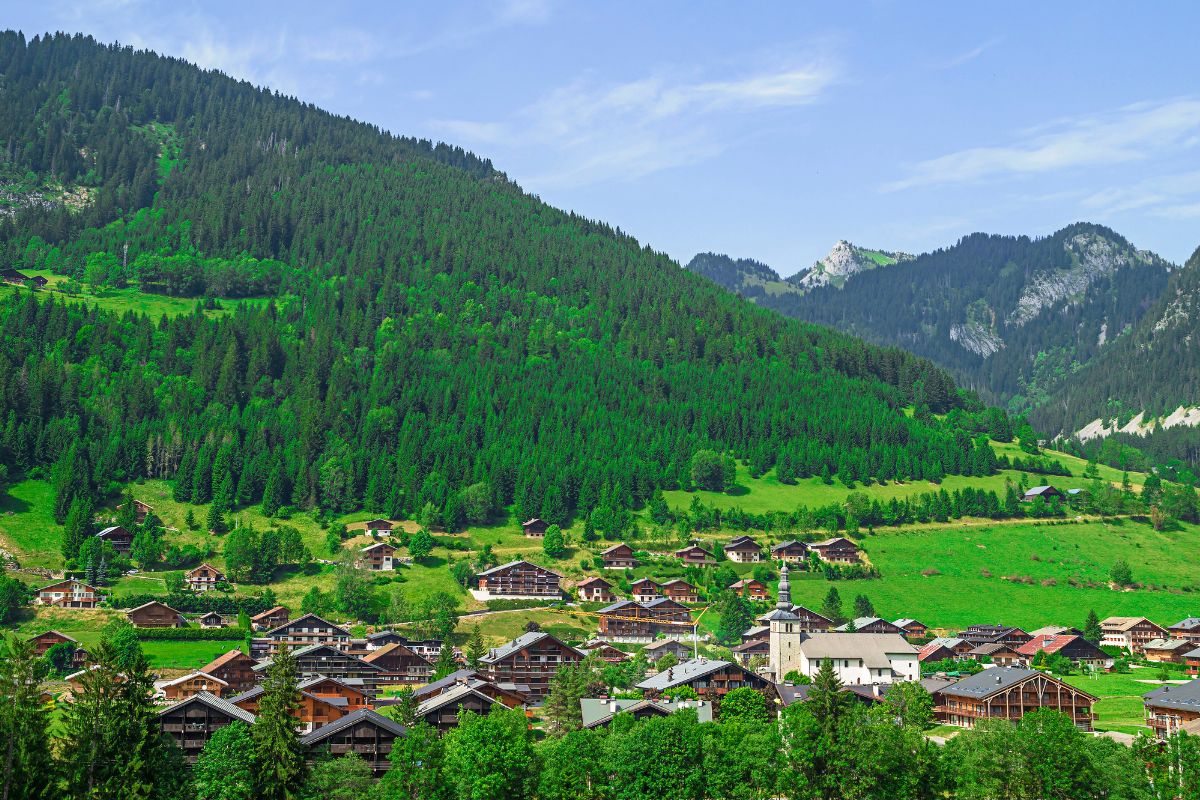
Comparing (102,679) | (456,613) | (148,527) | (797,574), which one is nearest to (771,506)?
(797,574)

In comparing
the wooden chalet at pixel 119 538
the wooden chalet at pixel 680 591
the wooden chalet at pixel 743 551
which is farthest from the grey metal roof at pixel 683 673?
the wooden chalet at pixel 119 538

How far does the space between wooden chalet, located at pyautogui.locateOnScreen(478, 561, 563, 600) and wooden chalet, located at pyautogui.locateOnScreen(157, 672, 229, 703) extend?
51265 mm

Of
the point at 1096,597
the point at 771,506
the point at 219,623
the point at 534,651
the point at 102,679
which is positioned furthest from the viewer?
the point at 771,506

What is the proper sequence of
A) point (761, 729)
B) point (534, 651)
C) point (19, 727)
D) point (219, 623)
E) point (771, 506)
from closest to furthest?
point (19, 727)
point (761, 729)
point (534, 651)
point (219, 623)
point (771, 506)

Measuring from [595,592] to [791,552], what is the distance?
31.5 m

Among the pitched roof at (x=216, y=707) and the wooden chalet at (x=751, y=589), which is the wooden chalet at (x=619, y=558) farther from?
the pitched roof at (x=216, y=707)

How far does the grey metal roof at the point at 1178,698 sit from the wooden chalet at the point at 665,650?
169 ft

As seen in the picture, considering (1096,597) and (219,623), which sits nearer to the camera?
(219,623)

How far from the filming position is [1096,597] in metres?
160

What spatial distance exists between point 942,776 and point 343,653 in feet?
218

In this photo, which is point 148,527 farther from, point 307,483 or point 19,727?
point 19,727

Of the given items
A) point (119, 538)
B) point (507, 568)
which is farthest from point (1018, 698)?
point (119, 538)

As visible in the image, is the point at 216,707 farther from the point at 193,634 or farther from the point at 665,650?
the point at 665,650

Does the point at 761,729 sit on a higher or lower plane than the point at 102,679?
lower
